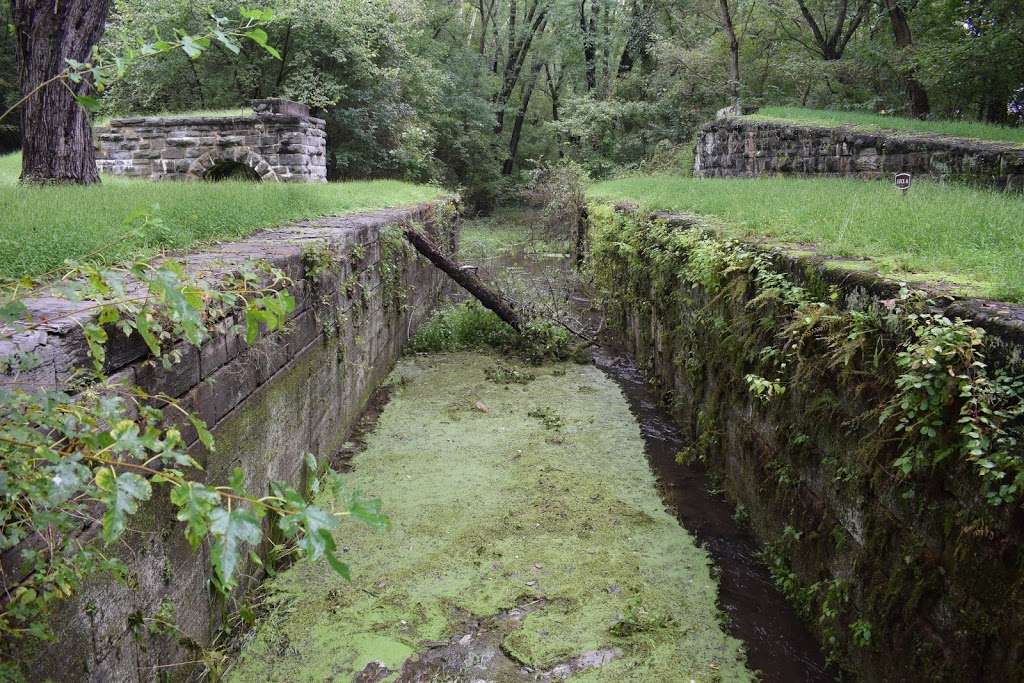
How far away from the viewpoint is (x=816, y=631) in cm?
370

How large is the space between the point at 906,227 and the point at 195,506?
455cm

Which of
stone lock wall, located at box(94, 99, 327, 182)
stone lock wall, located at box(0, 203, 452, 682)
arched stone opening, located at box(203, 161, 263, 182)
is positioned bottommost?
stone lock wall, located at box(0, 203, 452, 682)

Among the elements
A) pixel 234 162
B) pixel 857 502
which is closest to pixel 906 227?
pixel 857 502

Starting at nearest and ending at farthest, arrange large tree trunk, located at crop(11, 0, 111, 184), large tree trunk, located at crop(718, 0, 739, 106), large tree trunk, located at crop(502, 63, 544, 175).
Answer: large tree trunk, located at crop(11, 0, 111, 184), large tree trunk, located at crop(718, 0, 739, 106), large tree trunk, located at crop(502, 63, 544, 175)

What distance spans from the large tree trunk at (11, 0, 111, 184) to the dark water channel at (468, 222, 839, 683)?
6.01 metres

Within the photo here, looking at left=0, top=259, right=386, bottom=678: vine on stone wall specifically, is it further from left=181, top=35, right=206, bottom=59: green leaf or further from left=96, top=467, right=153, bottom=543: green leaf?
left=181, top=35, right=206, bottom=59: green leaf

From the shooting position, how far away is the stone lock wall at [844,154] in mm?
8703

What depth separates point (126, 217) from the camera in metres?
→ 2.91

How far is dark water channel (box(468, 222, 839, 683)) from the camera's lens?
Result: 11.6 ft

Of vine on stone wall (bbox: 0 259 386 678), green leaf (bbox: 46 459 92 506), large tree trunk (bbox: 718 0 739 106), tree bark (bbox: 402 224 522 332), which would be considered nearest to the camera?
vine on stone wall (bbox: 0 259 386 678)

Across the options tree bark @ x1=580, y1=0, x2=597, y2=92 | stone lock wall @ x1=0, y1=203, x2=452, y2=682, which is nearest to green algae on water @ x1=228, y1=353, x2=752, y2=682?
stone lock wall @ x1=0, y1=203, x2=452, y2=682

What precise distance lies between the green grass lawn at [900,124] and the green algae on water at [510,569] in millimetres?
7154

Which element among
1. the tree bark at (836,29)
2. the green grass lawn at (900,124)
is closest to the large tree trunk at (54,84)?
the green grass lawn at (900,124)

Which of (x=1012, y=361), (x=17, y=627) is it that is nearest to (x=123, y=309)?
(x=17, y=627)
